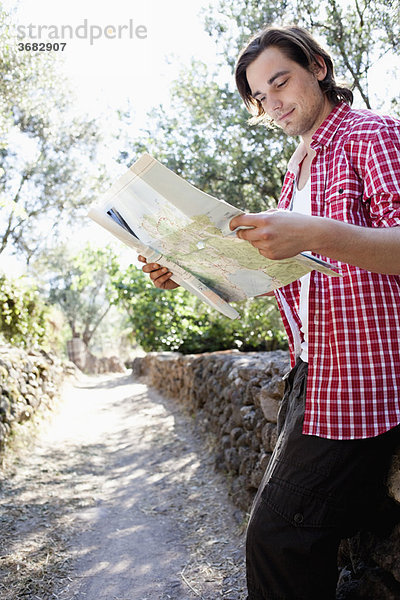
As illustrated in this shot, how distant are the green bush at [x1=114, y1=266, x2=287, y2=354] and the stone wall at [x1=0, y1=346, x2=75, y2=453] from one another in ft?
10.1

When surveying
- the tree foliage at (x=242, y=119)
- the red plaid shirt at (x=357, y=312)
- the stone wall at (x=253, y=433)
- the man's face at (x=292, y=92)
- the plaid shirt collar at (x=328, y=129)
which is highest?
the tree foliage at (x=242, y=119)

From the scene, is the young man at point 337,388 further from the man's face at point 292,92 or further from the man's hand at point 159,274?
the man's hand at point 159,274

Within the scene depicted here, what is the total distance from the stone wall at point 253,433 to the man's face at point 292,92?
1098mm

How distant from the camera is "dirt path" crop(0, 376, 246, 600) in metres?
2.87

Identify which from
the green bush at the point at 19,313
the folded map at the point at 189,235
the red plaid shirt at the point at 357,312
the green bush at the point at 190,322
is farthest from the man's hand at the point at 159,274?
the green bush at the point at 19,313

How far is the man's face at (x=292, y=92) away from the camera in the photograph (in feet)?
5.51

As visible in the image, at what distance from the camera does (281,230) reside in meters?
1.28

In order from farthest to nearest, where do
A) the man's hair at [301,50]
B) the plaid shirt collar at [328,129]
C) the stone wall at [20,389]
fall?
the stone wall at [20,389], the man's hair at [301,50], the plaid shirt collar at [328,129]

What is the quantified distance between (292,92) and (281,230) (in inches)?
25.4

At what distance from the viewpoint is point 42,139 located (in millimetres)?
13484

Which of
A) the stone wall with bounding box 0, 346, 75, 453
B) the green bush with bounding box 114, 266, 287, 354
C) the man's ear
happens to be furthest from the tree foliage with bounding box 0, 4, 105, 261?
the man's ear

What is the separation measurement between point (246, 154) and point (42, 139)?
8.14 metres

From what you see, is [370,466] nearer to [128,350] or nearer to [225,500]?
[225,500]

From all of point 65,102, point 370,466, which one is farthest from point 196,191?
point 65,102
